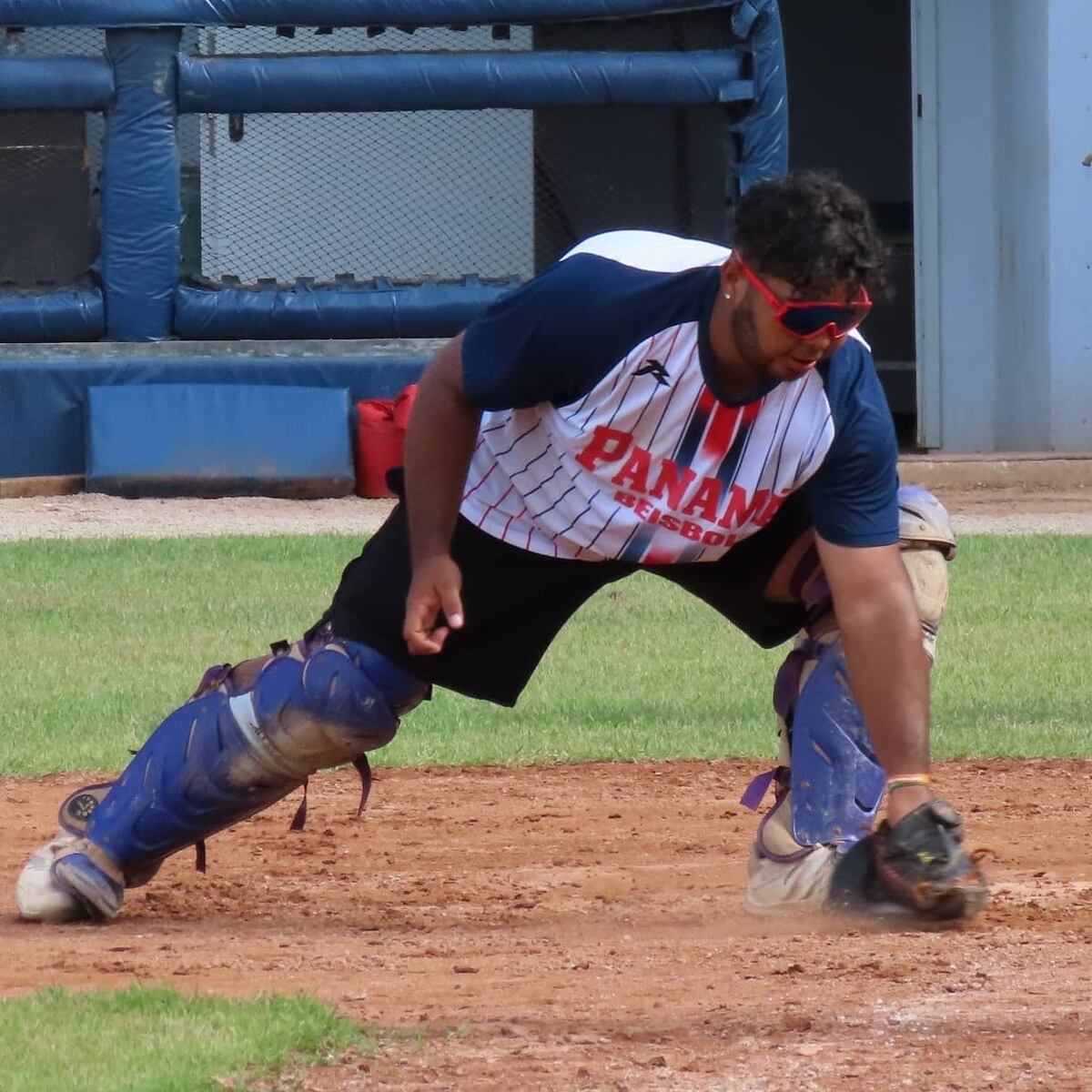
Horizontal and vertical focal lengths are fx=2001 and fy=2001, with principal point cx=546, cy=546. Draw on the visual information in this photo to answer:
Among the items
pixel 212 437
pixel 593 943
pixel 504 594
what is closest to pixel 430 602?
pixel 504 594

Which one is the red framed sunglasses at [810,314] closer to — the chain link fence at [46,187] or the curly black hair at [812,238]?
the curly black hair at [812,238]

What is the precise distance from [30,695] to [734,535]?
3.75 m

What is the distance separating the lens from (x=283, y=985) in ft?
11.2

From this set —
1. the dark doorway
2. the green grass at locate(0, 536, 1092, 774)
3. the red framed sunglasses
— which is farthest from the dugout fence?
the red framed sunglasses

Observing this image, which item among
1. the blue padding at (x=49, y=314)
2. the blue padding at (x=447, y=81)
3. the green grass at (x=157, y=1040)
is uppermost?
the blue padding at (x=447, y=81)

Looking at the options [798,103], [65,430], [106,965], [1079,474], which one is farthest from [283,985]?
[798,103]

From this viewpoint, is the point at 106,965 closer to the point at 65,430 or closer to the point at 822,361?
the point at 822,361

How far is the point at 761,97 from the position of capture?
39.8 feet

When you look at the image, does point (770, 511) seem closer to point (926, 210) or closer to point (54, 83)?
point (54, 83)

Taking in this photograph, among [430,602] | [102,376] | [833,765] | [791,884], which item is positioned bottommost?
[102,376]

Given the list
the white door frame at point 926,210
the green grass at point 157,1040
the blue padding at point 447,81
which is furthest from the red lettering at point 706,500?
the white door frame at point 926,210

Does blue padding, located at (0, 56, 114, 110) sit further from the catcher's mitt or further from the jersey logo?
the catcher's mitt

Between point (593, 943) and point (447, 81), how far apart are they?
8931mm

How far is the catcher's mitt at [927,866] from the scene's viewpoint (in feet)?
11.0
